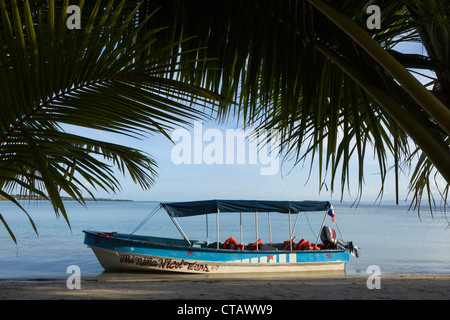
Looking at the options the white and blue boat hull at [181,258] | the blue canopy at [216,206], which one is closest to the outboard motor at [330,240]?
the white and blue boat hull at [181,258]

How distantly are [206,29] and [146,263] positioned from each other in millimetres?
10981

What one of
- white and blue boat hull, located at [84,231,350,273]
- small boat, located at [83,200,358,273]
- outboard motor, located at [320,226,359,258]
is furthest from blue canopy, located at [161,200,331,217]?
outboard motor, located at [320,226,359,258]

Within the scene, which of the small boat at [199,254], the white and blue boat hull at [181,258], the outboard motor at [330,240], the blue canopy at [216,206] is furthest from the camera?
the outboard motor at [330,240]

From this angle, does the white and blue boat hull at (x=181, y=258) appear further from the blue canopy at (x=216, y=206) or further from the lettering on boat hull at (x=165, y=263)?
the blue canopy at (x=216, y=206)

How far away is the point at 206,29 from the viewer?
7.64ft

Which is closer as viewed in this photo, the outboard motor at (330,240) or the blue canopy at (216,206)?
the blue canopy at (216,206)

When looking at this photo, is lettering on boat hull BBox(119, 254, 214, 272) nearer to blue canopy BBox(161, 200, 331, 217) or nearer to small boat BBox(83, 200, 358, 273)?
small boat BBox(83, 200, 358, 273)

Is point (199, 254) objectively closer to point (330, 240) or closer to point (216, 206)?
point (216, 206)

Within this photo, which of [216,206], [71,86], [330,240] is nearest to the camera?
[71,86]

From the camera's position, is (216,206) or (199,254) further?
(199,254)

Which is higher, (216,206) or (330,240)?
(216,206)

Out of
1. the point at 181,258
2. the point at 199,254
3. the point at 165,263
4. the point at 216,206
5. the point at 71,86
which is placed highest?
the point at 71,86

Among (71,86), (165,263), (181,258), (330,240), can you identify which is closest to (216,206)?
(181,258)
